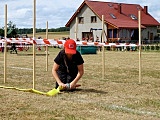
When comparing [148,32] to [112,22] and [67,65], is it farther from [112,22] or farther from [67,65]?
[67,65]

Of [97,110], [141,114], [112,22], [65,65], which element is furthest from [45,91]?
[112,22]

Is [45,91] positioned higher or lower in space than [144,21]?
lower

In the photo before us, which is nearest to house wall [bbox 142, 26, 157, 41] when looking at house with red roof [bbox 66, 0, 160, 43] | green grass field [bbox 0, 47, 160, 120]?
house with red roof [bbox 66, 0, 160, 43]

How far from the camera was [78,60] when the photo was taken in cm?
928

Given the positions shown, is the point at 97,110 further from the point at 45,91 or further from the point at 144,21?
the point at 144,21

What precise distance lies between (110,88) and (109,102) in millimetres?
2128

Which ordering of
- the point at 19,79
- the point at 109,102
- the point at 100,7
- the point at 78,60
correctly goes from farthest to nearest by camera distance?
1. the point at 100,7
2. the point at 19,79
3. the point at 78,60
4. the point at 109,102

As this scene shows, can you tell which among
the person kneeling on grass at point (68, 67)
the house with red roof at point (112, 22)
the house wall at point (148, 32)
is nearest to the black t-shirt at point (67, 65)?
the person kneeling on grass at point (68, 67)

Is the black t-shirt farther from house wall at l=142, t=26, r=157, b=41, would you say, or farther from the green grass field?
house wall at l=142, t=26, r=157, b=41

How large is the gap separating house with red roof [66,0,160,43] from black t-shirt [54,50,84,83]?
49.9 metres

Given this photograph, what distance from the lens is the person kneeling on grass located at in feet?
29.7

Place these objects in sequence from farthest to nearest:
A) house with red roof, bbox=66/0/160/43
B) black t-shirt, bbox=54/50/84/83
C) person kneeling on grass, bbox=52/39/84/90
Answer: house with red roof, bbox=66/0/160/43
black t-shirt, bbox=54/50/84/83
person kneeling on grass, bbox=52/39/84/90

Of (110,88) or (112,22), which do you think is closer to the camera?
(110,88)

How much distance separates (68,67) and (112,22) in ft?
169
